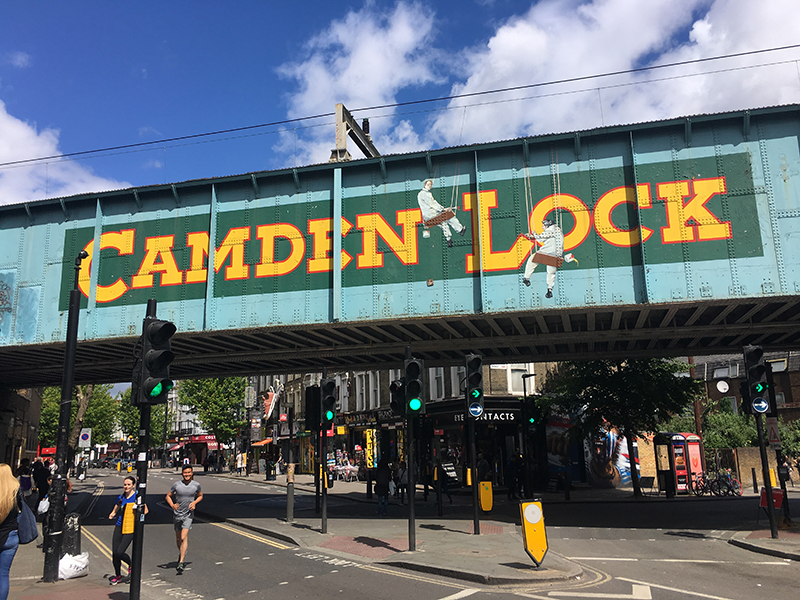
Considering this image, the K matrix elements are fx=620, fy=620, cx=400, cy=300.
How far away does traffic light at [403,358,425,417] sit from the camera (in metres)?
13.0

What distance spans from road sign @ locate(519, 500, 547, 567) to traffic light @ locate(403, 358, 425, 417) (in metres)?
3.13

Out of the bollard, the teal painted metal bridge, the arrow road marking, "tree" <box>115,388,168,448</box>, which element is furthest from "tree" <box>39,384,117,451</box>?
the arrow road marking

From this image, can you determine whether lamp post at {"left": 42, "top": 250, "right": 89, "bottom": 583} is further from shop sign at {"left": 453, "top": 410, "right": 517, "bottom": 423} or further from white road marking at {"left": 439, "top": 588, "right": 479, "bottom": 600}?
shop sign at {"left": 453, "top": 410, "right": 517, "bottom": 423}

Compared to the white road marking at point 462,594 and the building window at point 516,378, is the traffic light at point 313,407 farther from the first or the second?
the building window at point 516,378

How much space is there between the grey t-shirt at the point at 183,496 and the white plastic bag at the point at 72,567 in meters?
1.84

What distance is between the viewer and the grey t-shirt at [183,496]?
454 inches

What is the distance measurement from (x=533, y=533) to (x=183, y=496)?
6470 mm

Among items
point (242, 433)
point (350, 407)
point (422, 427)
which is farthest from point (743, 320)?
point (242, 433)

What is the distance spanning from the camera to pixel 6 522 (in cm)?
584

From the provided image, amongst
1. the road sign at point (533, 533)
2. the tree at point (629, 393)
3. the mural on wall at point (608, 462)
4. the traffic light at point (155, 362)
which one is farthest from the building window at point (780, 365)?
the traffic light at point (155, 362)

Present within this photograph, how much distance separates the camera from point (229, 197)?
19016 mm

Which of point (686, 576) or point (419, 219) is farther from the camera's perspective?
point (419, 219)

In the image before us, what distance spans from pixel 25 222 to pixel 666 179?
19.8 m

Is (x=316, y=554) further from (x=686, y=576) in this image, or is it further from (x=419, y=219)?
(x=419, y=219)
